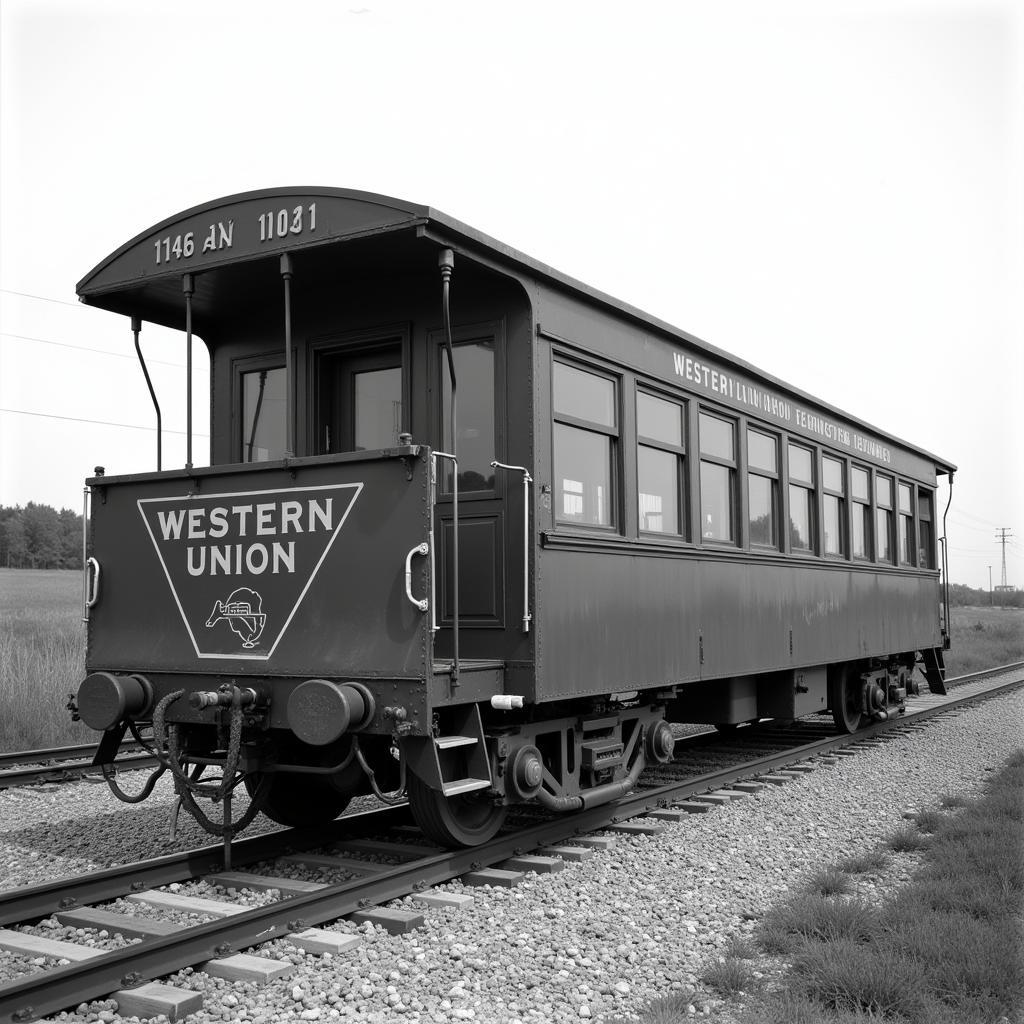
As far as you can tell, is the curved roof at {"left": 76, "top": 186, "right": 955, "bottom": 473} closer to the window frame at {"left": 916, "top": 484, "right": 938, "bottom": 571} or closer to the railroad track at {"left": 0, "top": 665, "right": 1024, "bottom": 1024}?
the railroad track at {"left": 0, "top": 665, "right": 1024, "bottom": 1024}

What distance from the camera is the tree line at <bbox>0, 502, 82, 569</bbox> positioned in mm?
34344

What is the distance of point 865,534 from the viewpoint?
1237cm

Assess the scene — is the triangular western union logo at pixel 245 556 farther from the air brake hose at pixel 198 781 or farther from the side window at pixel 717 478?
the side window at pixel 717 478

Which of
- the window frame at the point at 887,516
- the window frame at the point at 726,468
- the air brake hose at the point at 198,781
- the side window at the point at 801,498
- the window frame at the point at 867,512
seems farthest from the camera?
the window frame at the point at 887,516

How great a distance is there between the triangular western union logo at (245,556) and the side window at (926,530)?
11015 millimetres

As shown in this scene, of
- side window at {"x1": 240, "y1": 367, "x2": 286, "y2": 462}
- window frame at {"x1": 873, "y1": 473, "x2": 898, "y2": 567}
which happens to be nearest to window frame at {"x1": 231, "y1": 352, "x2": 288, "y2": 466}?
side window at {"x1": 240, "y1": 367, "x2": 286, "y2": 462}

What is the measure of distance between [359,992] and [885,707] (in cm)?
1018

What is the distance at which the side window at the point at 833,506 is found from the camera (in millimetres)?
10984

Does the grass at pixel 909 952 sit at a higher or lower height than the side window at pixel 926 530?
lower

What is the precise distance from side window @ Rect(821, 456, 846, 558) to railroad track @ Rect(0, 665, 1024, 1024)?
3.31 meters

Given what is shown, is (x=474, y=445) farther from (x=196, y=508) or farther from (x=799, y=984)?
(x=799, y=984)

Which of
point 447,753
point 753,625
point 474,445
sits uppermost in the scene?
point 474,445

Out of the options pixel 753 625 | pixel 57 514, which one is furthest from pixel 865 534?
pixel 57 514

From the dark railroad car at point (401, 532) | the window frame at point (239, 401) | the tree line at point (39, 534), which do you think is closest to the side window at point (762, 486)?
the dark railroad car at point (401, 532)
